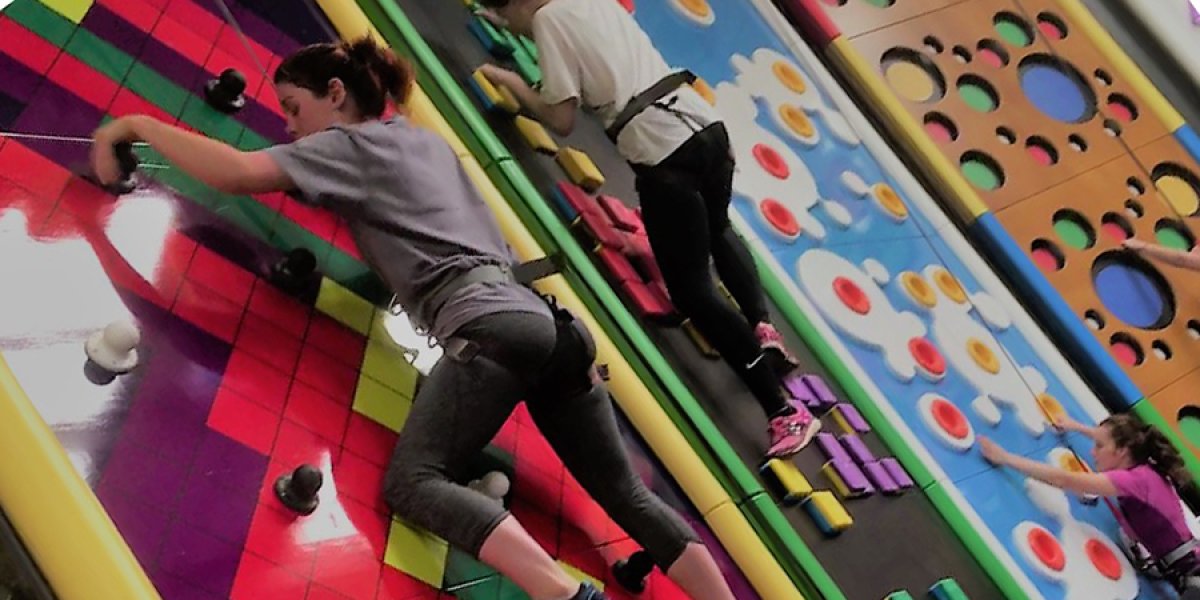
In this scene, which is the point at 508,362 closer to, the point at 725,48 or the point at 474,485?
the point at 474,485

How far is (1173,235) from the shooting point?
206cm

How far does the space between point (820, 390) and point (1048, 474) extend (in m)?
0.37

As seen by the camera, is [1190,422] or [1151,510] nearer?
[1151,510]

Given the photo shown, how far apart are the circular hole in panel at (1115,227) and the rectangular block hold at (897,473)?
78cm

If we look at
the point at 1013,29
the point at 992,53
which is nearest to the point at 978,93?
the point at 992,53

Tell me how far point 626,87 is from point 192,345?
61cm

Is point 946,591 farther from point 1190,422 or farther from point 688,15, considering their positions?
point 688,15

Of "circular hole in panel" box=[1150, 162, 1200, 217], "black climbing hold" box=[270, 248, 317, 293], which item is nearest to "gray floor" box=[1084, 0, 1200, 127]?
"circular hole in panel" box=[1150, 162, 1200, 217]

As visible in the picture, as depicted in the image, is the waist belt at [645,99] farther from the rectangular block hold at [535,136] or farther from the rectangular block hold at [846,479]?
the rectangular block hold at [846,479]

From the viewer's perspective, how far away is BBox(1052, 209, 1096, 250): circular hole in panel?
199cm

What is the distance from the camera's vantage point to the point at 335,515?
95 centimetres

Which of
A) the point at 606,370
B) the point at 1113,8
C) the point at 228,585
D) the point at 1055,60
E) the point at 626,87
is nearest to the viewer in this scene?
the point at 228,585

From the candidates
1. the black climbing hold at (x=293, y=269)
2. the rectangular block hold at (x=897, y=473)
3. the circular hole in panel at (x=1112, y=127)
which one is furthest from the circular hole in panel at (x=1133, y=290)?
the black climbing hold at (x=293, y=269)

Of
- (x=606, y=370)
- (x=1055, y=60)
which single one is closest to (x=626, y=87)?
(x=606, y=370)
